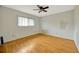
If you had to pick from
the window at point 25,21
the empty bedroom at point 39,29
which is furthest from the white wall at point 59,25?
the window at point 25,21

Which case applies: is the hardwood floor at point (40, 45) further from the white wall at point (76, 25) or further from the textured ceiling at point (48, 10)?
the textured ceiling at point (48, 10)

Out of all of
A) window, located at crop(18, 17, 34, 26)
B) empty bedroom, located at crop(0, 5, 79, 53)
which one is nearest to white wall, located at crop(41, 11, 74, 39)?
empty bedroom, located at crop(0, 5, 79, 53)

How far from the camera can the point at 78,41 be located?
4.54 ft

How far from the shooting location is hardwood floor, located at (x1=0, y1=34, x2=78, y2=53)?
1.37m

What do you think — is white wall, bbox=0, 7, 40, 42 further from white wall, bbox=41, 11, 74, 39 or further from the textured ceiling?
white wall, bbox=41, 11, 74, 39

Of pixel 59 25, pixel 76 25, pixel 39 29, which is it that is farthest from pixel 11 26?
pixel 76 25

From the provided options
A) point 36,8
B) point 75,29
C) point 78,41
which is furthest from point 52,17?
point 78,41

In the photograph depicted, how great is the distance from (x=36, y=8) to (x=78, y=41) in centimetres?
83

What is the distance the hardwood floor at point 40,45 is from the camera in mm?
1367

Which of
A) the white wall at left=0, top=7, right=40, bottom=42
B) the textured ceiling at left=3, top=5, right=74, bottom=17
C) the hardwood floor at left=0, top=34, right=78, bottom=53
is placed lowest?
the hardwood floor at left=0, top=34, right=78, bottom=53

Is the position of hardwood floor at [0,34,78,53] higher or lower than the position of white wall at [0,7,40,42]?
lower

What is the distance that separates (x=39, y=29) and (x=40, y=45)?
261mm

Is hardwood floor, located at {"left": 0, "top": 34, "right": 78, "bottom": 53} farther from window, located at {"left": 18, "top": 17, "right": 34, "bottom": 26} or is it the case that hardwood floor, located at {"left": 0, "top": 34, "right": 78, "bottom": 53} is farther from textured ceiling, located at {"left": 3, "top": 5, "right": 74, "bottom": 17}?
textured ceiling, located at {"left": 3, "top": 5, "right": 74, "bottom": 17}

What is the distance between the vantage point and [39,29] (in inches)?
58.1
